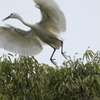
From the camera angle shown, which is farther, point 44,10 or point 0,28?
point 0,28

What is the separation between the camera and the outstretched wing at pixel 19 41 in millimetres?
8938

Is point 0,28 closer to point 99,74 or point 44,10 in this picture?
point 44,10

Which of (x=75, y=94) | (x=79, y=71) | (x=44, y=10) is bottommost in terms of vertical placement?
(x=75, y=94)

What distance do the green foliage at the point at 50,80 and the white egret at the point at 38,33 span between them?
160cm

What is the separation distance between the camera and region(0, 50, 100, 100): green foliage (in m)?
5.86

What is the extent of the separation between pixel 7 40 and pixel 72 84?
3.65 meters

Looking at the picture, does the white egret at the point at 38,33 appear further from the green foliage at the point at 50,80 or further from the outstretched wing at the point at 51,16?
the green foliage at the point at 50,80

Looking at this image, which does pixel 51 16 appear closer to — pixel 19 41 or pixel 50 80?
pixel 19 41

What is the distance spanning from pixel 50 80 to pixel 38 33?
2.68m

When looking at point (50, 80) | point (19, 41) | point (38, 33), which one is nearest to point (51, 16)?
point (38, 33)

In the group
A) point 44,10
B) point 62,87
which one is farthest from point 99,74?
point 44,10

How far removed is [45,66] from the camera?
6.41 m

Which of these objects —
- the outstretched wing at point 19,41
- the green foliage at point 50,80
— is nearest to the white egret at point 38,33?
the outstretched wing at point 19,41

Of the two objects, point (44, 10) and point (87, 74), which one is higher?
point (44, 10)
